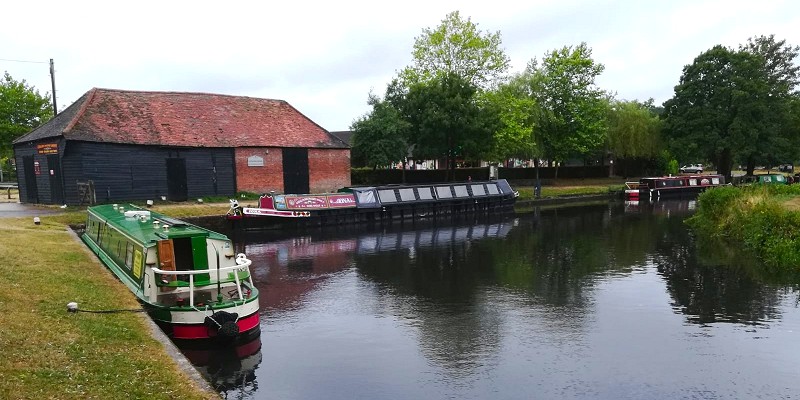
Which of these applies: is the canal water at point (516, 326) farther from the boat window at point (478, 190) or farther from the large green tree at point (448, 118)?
the large green tree at point (448, 118)

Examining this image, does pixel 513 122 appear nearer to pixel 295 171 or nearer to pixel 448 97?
pixel 448 97

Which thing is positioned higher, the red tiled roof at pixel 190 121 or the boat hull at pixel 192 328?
the red tiled roof at pixel 190 121

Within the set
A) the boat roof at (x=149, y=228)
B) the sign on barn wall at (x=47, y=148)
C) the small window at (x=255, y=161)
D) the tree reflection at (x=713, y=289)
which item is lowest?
the tree reflection at (x=713, y=289)

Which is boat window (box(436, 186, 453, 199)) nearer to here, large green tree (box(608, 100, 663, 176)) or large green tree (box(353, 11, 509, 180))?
large green tree (box(353, 11, 509, 180))

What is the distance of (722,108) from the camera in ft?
145

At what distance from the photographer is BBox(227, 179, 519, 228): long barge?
86.8 feet

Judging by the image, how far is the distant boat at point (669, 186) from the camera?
1660 inches

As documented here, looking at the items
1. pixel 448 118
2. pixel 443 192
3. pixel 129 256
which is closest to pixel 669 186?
pixel 448 118

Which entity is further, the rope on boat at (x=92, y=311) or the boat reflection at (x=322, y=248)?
the boat reflection at (x=322, y=248)

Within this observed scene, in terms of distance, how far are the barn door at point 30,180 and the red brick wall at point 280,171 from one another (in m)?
10.4

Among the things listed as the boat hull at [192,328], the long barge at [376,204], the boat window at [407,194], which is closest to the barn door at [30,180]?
the long barge at [376,204]

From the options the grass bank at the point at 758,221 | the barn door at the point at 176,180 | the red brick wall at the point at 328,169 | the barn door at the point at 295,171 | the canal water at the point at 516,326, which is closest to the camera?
the canal water at the point at 516,326

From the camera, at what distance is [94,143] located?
26.9m

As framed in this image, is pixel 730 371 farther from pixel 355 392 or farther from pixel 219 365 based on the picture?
pixel 219 365
